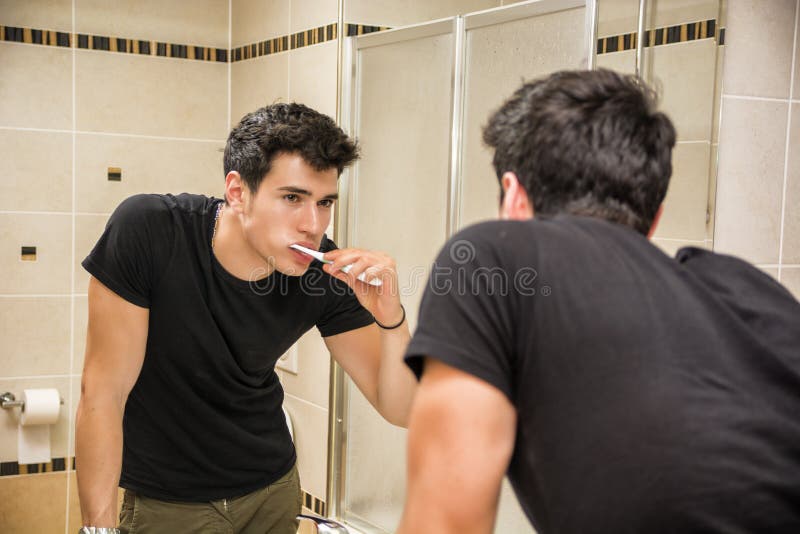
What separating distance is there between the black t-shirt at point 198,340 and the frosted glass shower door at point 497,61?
1.28ft

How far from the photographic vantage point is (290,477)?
1.69 m

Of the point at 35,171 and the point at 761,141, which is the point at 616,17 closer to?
the point at 761,141

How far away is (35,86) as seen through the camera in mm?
2525

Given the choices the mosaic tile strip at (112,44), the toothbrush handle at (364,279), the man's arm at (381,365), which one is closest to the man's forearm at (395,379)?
the man's arm at (381,365)

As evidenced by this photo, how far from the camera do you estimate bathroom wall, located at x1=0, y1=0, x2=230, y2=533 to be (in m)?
2.52

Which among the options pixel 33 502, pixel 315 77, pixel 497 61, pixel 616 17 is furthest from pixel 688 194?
pixel 33 502

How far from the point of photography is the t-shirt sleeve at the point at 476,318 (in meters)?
0.60

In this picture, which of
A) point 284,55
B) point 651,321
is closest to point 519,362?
point 651,321

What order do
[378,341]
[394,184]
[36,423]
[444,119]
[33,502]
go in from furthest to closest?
1. [33,502]
2. [36,423]
3. [394,184]
4. [444,119]
5. [378,341]

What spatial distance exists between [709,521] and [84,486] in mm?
1082

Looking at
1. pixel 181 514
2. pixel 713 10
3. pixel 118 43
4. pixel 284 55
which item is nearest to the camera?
pixel 713 10

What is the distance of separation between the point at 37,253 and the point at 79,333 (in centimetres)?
28

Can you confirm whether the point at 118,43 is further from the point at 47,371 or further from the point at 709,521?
the point at 709,521

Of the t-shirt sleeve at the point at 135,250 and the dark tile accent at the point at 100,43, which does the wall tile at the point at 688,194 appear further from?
the dark tile accent at the point at 100,43
